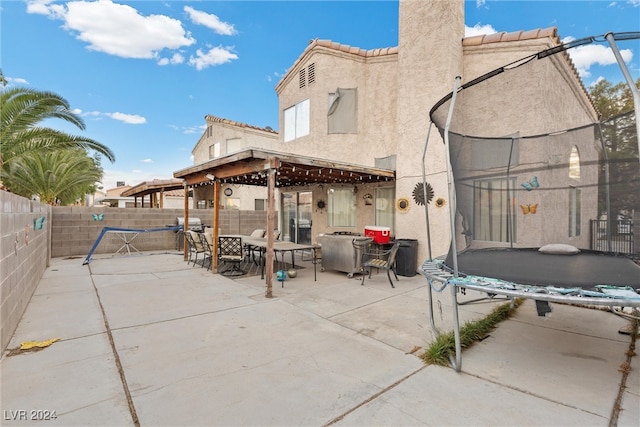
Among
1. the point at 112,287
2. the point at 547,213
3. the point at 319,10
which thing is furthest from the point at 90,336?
the point at 319,10

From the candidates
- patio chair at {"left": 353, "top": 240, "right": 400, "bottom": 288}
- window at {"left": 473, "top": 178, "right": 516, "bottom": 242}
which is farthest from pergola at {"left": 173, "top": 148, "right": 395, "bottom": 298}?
window at {"left": 473, "top": 178, "right": 516, "bottom": 242}

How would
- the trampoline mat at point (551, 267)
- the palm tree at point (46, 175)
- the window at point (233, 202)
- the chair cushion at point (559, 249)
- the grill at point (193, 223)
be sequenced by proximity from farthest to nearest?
the window at point (233, 202)
the grill at point (193, 223)
the palm tree at point (46, 175)
the chair cushion at point (559, 249)
the trampoline mat at point (551, 267)

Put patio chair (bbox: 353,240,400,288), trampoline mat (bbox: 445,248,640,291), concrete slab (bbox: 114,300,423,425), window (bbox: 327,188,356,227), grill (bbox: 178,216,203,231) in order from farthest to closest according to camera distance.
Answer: grill (bbox: 178,216,203,231) < window (bbox: 327,188,356,227) < patio chair (bbox: 353,240,400,288) < trampoline mat (bbox: 445,248,640,291) < concrete slab (bbox: 114,300,423,425)

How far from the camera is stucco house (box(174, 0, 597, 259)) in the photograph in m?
6.65

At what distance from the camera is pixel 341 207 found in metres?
9.46

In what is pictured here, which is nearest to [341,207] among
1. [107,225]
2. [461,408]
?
[461,408]

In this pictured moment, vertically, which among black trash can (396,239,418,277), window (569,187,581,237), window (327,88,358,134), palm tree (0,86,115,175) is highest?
window (327,88,358,134)

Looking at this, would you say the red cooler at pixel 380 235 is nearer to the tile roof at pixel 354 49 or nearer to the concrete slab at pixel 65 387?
the tile roof at pixel 354 49

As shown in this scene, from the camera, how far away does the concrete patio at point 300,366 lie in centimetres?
208

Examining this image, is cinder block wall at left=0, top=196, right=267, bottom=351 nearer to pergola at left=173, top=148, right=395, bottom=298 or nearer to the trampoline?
pergola at left=173, top=148, right=395, bottom=298

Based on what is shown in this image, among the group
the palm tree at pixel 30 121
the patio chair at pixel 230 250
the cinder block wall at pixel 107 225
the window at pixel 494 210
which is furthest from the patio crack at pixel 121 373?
the cinder block wall at pixel 107 225

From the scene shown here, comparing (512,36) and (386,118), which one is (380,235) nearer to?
(386,118)

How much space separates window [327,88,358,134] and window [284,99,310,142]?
114cm

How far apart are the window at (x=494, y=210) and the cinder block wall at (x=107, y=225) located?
10.3 metres
